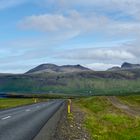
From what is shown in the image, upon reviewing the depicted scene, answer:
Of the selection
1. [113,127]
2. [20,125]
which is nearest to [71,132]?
[20,125]

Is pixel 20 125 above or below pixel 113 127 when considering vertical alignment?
above

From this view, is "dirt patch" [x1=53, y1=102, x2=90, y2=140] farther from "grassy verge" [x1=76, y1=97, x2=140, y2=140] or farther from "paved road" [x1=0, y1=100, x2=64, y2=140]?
"paved road" [x1=0, y1=100, x2=64, y2=140]

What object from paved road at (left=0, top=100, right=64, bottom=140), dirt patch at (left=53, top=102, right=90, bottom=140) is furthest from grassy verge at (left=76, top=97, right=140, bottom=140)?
paved road at (left=0, top=100, right=64, bottom=140)

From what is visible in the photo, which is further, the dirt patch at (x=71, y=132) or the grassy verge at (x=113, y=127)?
the grassy verge at (x=113, y=127)

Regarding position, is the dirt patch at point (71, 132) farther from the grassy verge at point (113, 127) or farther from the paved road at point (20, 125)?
the paved road at point (20, 125)

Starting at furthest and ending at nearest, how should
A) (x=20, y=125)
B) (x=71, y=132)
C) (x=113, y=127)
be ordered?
(x=113, y=127) → (x=20, y=125) → (x=71, y=132)

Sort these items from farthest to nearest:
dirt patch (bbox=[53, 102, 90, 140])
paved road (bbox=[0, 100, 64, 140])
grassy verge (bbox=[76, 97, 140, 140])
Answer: grassy verge (bbox=[76, 97, 140, 140]) → dirt patch (bbox=[53, 102, 90, 140]) → paved road (bbox=[0, 100, 64, 140])

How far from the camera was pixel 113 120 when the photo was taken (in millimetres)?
42219

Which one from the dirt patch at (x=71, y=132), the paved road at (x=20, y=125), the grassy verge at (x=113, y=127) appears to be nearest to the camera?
the paved road at (x=20, y=125)

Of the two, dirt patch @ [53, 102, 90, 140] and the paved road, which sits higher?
the paved road

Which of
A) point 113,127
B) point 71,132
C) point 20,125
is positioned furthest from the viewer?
point 113,127

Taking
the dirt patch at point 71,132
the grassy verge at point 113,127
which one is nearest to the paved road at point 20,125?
the dirt patch at point 71,132

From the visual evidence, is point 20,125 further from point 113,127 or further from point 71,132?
point 113,127

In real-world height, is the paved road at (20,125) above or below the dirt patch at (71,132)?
above
